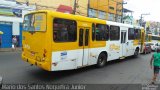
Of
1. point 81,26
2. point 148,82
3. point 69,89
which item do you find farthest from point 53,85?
point 148,82

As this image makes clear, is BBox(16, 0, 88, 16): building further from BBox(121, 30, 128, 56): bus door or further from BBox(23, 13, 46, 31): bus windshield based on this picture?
BBox(23, 13, 46, 31): bus windshield

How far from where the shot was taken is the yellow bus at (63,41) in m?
8.66

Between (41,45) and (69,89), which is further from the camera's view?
(41,45)

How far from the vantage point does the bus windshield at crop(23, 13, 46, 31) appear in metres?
8.79

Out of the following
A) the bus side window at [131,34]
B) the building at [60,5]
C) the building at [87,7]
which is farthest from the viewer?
the building at [87,7]

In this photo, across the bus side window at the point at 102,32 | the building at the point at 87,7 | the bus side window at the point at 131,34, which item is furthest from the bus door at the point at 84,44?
the building at the point at 87,7

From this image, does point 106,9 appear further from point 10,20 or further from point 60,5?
point 10,20

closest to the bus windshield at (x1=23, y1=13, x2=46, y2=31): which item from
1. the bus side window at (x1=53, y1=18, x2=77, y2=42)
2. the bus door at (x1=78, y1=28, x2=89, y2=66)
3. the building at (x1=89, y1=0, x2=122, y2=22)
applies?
the bus side window at (x1=53, y1=18, x2=77, y2=42)

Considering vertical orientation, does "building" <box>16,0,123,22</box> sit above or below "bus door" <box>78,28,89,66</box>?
above

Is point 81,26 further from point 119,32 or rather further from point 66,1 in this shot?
point 66,1

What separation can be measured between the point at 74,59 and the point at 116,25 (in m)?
5.32

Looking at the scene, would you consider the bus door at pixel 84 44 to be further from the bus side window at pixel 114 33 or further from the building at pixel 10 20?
the building at pixel 10 20

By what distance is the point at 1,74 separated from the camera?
9.50 m

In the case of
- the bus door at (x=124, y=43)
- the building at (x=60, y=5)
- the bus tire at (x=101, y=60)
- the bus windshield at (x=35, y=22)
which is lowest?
the bus tire at (x=101, y=60)
